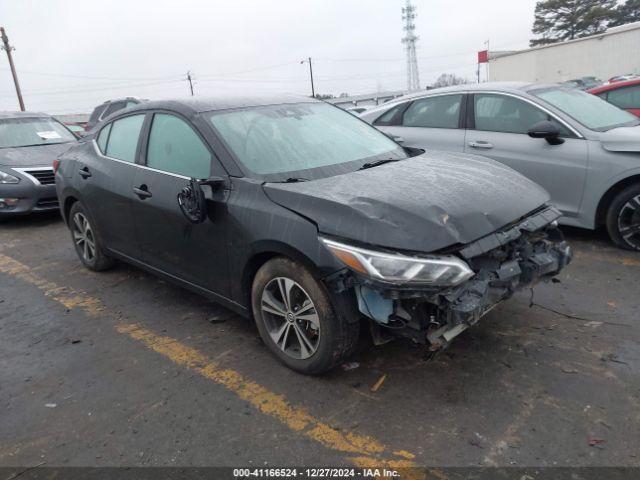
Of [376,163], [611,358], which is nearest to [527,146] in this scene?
[376,163]

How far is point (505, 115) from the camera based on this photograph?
210 inches

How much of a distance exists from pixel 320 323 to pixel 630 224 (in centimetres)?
348

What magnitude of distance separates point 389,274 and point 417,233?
266 mm

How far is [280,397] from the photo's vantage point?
2.88 meters

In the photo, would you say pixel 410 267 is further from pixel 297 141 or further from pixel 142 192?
pixel 142 192

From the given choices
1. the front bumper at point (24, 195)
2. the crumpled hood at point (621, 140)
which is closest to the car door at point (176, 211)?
the crumpled hood at point (621, 140)

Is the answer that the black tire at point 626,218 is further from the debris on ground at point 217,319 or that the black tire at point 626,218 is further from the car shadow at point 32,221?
the car shadow at point 32,221

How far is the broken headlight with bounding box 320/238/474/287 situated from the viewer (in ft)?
8.04

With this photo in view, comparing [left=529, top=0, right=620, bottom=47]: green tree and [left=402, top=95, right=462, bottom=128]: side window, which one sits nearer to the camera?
[left=402, top=95, right=462, bottom=128]: side window

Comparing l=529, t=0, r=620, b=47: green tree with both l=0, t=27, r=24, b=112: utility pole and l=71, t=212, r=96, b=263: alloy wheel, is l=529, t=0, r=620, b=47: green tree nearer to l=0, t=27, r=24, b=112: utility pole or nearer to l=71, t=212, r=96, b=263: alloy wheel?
l=0, t=27, r=24, b=112: utility pole

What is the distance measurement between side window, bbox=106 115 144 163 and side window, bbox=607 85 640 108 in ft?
23.7

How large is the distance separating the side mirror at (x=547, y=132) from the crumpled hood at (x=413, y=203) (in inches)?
66.1

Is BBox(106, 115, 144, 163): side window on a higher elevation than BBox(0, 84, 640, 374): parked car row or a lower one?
higher

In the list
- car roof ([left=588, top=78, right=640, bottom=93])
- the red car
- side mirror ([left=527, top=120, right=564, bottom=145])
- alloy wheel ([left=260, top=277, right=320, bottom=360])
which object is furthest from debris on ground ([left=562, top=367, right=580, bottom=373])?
car roof ([left=588, top=78, right=640, bottom=93])
